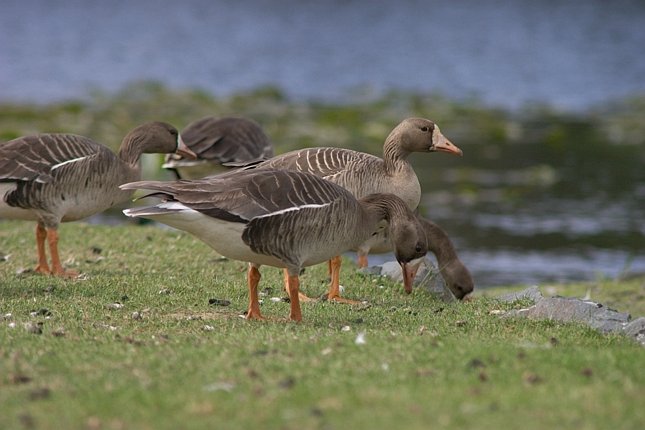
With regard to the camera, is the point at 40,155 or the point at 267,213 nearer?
the point at 267,213

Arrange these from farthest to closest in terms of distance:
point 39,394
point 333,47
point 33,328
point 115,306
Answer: point 333,47 < point 115,306 < point 33,328 < point 39,394

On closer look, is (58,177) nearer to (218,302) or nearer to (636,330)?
(218,302)

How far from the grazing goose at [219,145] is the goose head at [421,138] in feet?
11.1

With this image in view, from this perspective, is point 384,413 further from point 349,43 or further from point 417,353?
point 349,43

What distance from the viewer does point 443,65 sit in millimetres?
38531

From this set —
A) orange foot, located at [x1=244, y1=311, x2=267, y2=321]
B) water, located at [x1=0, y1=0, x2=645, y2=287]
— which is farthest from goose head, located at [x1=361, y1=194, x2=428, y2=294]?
water, located at [x1=0, y1=0, x2=645, y2=287]

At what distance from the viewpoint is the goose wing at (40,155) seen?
10.5 m

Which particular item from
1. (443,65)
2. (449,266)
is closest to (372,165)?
(449,266)

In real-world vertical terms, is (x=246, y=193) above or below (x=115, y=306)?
above

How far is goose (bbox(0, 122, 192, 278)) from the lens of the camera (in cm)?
1055

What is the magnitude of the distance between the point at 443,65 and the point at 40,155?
29.2m

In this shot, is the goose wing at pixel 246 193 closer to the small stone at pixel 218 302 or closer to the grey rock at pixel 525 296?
the small stone at pixel 218 302

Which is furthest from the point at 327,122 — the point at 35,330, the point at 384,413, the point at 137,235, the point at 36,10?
the point at 36,10

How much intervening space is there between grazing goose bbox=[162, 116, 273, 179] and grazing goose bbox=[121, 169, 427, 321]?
523cm
